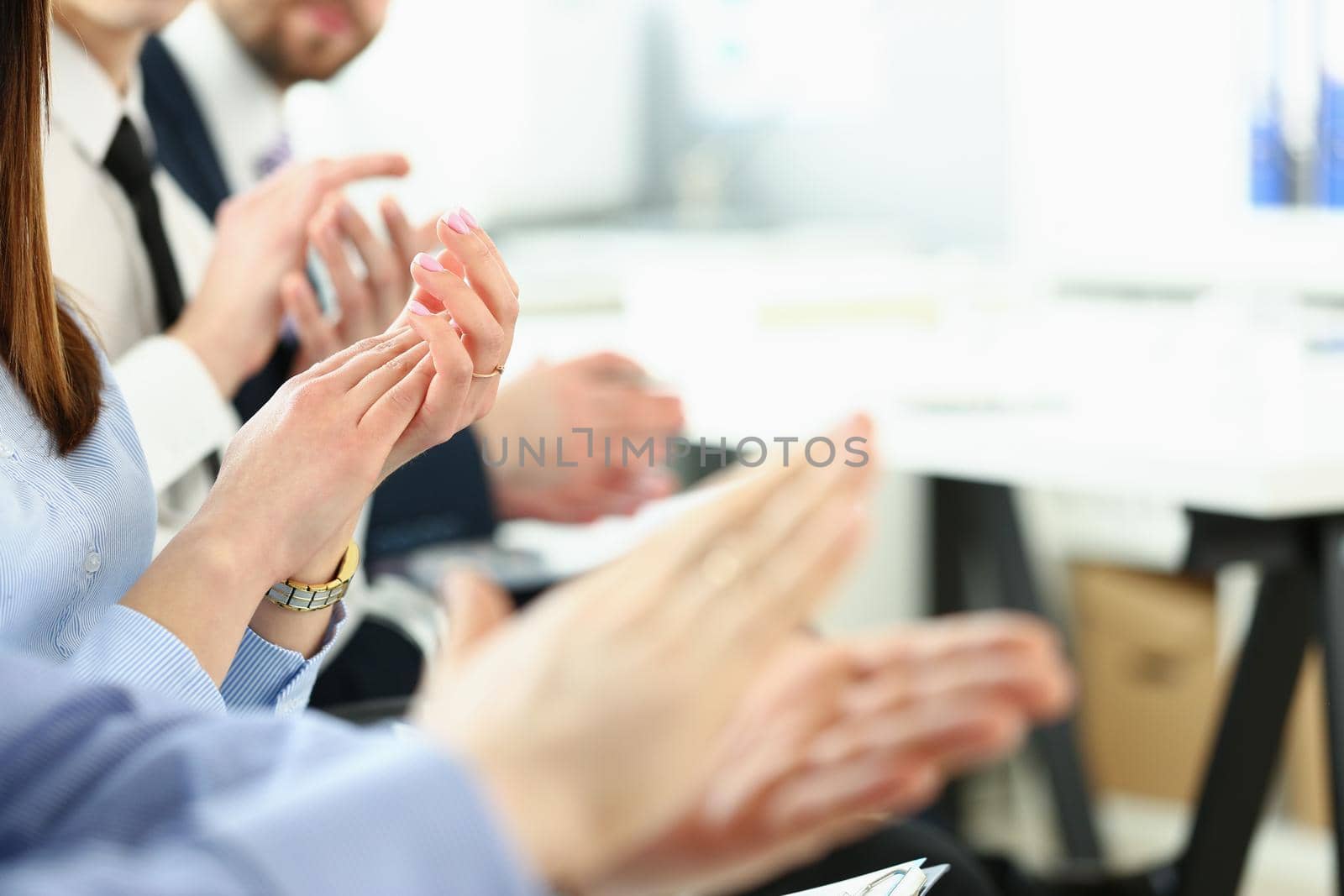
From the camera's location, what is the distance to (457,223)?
2.06 feet

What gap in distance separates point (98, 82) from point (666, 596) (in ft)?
2.29

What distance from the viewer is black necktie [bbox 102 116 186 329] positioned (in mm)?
937

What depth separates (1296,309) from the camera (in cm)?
164

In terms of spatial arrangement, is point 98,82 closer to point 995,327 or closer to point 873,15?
point 995,327

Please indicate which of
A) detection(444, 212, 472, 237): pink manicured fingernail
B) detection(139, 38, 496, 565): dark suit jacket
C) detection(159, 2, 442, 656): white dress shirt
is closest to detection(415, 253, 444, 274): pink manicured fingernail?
detection(444, 212, 472, 237): pink manicured fingernail

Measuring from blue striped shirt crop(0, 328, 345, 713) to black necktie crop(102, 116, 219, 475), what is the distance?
0.81 ft

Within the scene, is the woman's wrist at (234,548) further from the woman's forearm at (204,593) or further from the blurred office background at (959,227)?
the blurred office background at (959,227)

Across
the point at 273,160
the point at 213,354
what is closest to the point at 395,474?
the point at 213,354

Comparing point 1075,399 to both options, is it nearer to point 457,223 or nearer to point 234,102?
point 234,102

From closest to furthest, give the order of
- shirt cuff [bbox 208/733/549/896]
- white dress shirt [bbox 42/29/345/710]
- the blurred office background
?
1. shirt cuff [bbox 208/733/549/896]
2. white dress shirt [bbox 42/29/345/710]
3. the blurred office background

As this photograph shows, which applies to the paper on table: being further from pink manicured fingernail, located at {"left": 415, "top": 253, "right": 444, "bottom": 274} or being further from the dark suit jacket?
the dark suit jacket

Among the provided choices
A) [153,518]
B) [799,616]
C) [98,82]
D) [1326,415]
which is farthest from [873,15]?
[799,616]

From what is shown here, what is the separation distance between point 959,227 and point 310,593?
174cm

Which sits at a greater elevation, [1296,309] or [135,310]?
[135,310]
